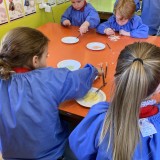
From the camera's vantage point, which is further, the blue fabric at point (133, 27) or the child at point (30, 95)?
the blue fabric at point (133, 27)

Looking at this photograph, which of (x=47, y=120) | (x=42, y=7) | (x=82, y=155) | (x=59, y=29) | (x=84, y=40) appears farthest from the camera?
(x=42, y=7)

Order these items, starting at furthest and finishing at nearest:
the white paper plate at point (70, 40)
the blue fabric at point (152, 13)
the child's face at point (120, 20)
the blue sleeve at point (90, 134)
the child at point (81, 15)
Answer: the blue fabric at point (152, 13) < the child at point (81, 15) < the child's face at point (120, 20) < the white paper plate at point (70, 40) < the blue sleeve at point (90, 134)

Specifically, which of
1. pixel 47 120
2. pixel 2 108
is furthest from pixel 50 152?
pixel 2 108

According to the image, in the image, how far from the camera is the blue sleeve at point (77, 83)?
3.34 ft

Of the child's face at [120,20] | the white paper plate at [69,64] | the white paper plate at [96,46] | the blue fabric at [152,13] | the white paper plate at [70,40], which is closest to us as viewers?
the white paper plate at [69,64]

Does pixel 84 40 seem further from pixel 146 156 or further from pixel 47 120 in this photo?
pixel 146 156

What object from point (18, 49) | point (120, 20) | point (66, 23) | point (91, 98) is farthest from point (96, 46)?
point (18, 49)

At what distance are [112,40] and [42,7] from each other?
2.91 ft

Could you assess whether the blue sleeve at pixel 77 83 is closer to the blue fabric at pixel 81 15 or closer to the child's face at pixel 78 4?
the blue fabric at pixel 81 15

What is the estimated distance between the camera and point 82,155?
871 mm

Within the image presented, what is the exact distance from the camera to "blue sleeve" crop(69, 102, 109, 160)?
2.62 feet

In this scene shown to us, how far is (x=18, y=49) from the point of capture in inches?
38.0

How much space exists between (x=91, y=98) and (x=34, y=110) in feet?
1.03

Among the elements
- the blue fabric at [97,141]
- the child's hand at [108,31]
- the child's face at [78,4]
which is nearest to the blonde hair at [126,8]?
the child's hand at [108,31]
